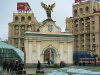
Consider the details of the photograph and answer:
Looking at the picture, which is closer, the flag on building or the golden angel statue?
the golden angel statue

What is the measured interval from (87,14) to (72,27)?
11.1 metres

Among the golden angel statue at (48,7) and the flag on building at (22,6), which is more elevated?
the flag on building at (22,6)

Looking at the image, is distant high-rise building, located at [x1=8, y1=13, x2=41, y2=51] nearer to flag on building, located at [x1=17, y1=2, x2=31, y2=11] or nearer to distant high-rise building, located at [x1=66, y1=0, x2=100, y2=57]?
flag on building, located at [x1=17, y1=2, x2=31, y2=11]

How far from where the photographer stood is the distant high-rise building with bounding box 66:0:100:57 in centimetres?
9906

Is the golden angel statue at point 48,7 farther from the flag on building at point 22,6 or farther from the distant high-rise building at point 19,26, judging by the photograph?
the distant high-rise building at point 19,26

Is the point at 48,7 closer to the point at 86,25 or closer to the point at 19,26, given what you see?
the point at 86,25

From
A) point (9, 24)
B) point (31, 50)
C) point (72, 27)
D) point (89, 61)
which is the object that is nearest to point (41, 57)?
point (31, 50)

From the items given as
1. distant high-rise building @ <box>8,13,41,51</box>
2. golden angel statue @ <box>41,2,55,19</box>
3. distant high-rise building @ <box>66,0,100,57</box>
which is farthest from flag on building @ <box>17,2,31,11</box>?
golden angel statue @ <box>41,2,55,19</box>

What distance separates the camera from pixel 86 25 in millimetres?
103875

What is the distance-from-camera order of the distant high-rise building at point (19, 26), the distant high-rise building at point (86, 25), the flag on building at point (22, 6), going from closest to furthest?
the distant high-rise building at point (86, 25), the flag on building at point (22, 6), the distant high-rise building at point (19, 26)

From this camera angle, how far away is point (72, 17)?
112 meters

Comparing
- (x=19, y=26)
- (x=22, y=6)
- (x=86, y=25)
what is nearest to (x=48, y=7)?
(x=86, y=25)

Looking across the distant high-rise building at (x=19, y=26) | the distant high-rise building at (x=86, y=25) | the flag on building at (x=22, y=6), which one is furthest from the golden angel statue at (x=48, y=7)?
the distant high-rise building at (x=19, y=26)

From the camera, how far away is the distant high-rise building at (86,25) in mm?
99062
